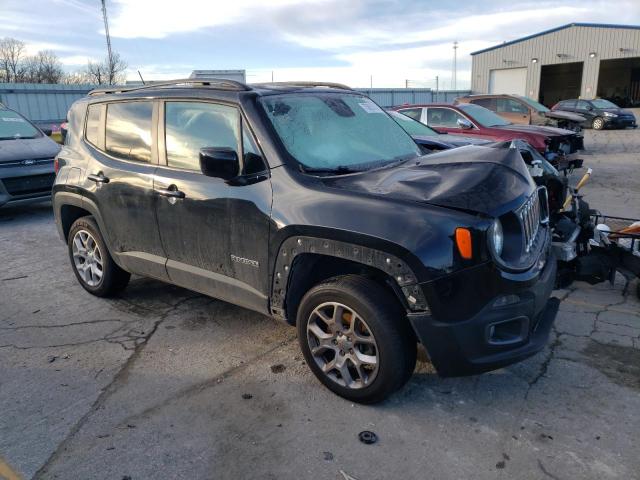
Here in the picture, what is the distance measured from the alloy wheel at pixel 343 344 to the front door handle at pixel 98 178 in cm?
229

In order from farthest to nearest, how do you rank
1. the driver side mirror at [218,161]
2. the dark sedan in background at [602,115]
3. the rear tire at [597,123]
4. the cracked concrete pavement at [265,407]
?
the rear tire at [597,123], the dark sedan in background at [602,115], the driver side mirror at [218,161], the cracked concrete pavement at [265,407]

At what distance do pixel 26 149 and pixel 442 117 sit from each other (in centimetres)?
823

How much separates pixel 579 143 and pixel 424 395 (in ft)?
32.7

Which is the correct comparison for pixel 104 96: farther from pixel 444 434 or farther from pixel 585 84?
pixel 585 84

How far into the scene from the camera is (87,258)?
16.4 ft

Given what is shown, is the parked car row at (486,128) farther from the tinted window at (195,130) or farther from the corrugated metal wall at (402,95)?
the corrugated metal wall at (402,95)

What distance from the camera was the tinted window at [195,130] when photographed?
363cm

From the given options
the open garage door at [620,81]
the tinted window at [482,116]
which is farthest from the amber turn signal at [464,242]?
the open garage door at [620,81]

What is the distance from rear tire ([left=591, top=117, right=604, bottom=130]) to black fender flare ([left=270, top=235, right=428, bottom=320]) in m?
25.3

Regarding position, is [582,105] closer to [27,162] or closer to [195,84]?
[27,162]

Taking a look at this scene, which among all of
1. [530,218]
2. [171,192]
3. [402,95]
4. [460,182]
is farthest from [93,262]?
[402,95]

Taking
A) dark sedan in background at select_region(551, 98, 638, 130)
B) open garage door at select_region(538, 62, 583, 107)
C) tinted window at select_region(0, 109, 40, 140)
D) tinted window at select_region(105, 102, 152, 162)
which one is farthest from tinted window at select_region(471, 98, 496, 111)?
open garage door at select_region(538, 62, 583, 107)

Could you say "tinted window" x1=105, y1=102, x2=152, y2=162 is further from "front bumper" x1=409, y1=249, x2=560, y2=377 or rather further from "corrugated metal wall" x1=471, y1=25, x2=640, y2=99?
"corrugated metal wall" x1=471, y1=25, x2=640, y2=99

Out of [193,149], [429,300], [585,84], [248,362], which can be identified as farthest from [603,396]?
[585,84]
